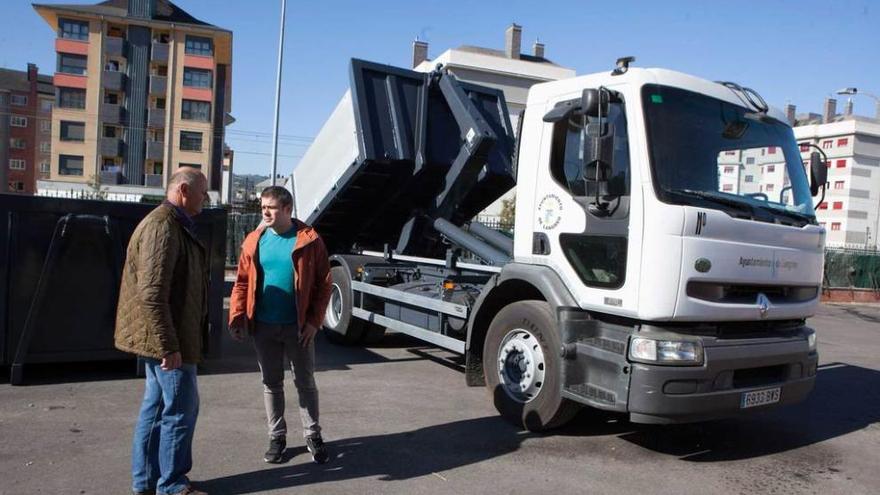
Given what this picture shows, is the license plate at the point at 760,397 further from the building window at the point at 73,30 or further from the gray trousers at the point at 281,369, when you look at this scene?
the building window at the point at 73,30

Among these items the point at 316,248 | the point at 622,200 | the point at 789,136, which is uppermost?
the point at 789,136

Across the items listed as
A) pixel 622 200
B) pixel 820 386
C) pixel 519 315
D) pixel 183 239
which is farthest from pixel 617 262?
pixel 820 386

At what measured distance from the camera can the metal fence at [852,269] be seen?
22.9m

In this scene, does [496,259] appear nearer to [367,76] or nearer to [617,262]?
[617,262]

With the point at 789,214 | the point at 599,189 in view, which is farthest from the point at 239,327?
the point at 789,214

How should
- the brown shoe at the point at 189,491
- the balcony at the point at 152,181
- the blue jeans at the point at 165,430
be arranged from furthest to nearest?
the balcony at the point at 152,181 → the brown shoe at the point at 189,491 → the blue jeans at the point at 165,430

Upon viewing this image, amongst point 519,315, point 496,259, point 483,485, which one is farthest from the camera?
point 496,259

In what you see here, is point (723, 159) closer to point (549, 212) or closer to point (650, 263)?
point (650, 263)

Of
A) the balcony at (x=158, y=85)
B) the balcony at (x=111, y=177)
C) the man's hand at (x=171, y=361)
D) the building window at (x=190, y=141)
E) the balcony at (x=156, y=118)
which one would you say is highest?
the balcony at (x=158, y=85)

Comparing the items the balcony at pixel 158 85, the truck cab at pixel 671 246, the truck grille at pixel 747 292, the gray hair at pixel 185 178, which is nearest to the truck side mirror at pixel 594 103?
the truck cab at pixel 671 246

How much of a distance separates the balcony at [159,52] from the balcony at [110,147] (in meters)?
7.22

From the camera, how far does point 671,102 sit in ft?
16.2

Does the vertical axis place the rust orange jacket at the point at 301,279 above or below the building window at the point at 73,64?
below

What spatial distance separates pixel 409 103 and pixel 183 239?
4915 millimetres
